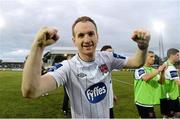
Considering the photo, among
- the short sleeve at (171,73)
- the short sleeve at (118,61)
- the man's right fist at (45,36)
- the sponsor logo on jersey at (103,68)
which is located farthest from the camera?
the short sleeve at (171,73)

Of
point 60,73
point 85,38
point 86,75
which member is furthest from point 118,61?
point 60,73

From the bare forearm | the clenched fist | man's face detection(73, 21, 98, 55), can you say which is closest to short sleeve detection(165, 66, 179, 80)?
the clenched fist

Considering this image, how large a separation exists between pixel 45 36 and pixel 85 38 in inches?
27.1

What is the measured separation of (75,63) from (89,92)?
336mm

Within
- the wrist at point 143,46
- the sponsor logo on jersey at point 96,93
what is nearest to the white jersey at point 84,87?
the sponsor logo on jersey at point 96,93

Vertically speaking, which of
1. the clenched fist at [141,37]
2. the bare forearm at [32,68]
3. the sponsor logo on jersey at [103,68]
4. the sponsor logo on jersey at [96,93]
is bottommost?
the sponsor logo on jersey at [96,93]

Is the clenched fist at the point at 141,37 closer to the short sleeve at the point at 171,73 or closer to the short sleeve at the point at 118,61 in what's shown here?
the short sleeve at the point at 118,61

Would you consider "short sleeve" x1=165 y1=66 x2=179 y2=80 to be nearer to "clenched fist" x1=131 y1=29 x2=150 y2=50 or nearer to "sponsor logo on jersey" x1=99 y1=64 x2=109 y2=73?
"sponsor logo on jersey" x1=99 y1=64 x2=109 y2=73

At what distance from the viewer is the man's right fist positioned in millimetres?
2912

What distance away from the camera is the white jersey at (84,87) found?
11.7 feet

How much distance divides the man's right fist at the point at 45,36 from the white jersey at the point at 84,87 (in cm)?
59

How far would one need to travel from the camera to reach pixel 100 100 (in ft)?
11.9

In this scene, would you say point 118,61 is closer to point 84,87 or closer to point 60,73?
point 84,87

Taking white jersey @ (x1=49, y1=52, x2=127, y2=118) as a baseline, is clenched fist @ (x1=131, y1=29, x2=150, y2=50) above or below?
above
